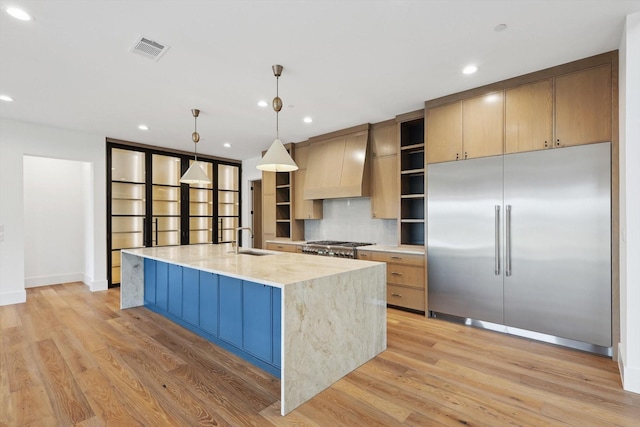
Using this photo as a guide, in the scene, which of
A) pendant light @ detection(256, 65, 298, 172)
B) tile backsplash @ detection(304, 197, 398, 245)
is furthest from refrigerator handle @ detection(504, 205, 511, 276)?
pendant light @ detection(256, 65, 298, 172)

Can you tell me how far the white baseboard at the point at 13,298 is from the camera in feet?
14.7

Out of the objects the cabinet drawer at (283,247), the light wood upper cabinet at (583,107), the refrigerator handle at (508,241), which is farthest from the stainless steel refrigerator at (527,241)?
the cabinet drawer at (283,247)

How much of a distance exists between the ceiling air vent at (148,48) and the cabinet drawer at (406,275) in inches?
139

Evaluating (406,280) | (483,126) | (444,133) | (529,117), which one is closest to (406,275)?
(406,280)

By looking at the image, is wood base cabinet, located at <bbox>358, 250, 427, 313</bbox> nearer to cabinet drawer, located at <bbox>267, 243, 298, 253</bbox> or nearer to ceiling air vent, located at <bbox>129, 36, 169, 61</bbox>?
cabinet drawer, located at <bbox>267, 243, 298, 253</bbox>

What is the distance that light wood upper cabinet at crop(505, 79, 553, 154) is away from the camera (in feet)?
9.89

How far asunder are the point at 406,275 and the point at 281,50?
3016 mm

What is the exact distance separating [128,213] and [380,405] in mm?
5780

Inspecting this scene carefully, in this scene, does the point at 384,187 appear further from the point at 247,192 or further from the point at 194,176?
the point at 247,192

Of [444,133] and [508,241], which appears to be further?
[444,133]

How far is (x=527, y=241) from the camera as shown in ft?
10.2

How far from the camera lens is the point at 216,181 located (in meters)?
7.23

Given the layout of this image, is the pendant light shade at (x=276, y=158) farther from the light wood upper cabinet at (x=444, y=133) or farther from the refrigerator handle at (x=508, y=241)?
the refrigerator handle at (x=508, y=241)

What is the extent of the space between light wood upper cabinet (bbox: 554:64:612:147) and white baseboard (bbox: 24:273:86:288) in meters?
7.87
